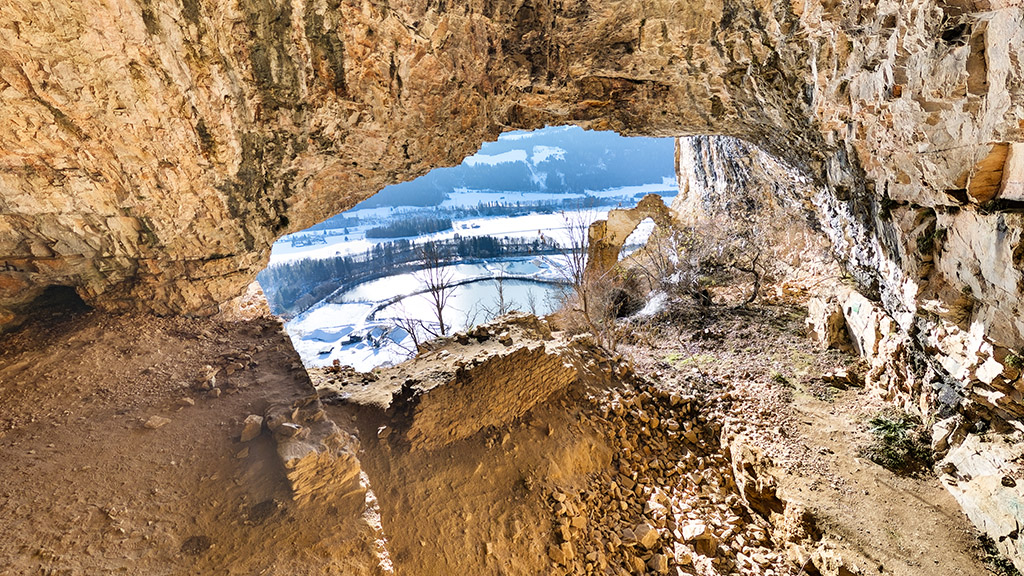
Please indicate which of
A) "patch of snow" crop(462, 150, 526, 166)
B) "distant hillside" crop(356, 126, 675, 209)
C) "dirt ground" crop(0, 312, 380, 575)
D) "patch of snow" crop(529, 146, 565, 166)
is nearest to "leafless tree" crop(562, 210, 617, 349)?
"dirt ground" crop(0, 312, 380, 575)

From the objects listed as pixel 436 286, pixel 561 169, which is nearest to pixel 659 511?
pixel 436 286

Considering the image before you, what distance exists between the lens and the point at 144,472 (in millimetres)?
2863

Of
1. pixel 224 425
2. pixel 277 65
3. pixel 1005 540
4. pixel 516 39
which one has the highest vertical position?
pixel 516 39

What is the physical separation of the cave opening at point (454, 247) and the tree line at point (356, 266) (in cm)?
5

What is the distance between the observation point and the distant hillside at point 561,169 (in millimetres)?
29375

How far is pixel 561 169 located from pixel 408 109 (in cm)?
2666

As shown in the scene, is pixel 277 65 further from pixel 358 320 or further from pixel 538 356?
pixel 358 320

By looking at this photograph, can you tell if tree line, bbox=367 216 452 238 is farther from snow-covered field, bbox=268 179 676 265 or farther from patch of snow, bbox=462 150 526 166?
patch of snow, bbox=462 150 526 166

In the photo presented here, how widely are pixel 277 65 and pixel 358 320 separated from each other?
477 inches

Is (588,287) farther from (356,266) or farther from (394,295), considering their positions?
(356,266)

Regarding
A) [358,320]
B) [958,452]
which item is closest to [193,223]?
[958,452]

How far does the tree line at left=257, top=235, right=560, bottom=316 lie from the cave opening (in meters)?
0.05

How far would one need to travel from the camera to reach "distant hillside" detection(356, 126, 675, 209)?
29.4 meters

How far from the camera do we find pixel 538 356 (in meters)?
5.14
